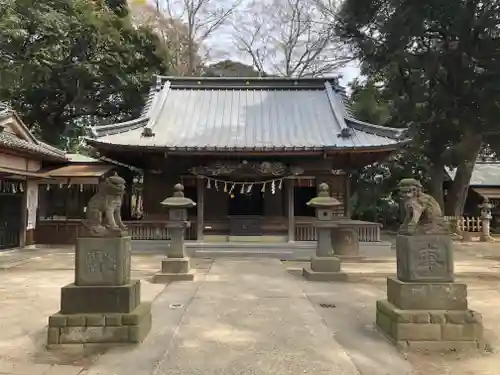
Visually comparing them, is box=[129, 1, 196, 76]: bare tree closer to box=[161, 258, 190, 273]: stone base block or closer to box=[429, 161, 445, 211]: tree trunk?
box=[429, 161, 445, 211]: tree trunk

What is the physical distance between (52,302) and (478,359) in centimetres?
653

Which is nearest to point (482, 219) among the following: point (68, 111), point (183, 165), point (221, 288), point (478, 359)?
point (183, 165)

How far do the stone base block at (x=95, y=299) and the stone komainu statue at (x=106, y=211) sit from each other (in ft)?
2.15

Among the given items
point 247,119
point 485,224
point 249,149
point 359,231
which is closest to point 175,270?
point 249,149

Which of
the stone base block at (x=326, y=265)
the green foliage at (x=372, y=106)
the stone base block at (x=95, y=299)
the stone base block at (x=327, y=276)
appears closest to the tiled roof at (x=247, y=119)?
the green foliage at (x=372, y=106)

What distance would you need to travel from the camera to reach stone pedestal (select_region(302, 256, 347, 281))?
9.95 m

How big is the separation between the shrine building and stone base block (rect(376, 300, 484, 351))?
9.28 m

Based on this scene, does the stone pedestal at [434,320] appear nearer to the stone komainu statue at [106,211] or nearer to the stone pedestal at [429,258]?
the stone pedestal at [429,258]

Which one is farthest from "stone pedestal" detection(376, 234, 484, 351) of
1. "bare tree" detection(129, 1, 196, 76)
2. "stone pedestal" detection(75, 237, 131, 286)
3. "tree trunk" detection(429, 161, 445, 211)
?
A: "bare tree" detection(129, 1, 196, 76)

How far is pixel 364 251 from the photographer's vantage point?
14531 mm

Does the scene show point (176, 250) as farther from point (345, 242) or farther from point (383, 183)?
point (383, 183)

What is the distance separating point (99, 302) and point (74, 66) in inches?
767

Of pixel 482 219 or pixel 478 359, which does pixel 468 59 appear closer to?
pixel 482 219

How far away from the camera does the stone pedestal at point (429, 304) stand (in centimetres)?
511
